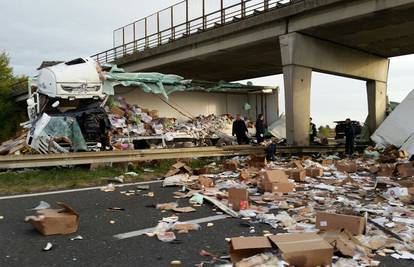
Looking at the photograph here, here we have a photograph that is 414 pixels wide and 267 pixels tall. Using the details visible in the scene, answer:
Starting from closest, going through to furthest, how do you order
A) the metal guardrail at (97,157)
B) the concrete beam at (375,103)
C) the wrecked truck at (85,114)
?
the metal guardrail at (97,157)
the wrecked truck at (85,114)
the concrete beam at (375,103)

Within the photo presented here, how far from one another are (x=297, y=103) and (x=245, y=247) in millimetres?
16707

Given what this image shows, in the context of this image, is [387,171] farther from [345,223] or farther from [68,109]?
[68,109]

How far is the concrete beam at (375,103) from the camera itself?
88.8 ft

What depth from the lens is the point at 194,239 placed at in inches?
208

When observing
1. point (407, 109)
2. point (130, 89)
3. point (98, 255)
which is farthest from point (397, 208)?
point (130, 89)

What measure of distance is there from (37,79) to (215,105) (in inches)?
346

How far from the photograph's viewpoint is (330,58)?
73.4 feet

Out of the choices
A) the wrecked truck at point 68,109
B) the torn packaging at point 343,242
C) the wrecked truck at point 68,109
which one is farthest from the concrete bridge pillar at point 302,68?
the torn packaging at point 343,242

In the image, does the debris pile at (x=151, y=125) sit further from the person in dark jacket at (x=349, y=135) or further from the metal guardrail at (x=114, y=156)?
the person in dark jacket at (x=349, y=135)

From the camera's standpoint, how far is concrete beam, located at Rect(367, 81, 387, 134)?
27062mm

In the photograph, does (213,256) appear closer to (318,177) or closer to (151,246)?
(151,246)

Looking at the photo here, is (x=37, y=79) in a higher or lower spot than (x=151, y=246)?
higher

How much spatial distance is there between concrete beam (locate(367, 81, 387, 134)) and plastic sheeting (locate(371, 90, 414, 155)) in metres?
9.57

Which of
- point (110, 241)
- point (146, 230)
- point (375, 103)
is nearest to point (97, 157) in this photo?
point (146, 230)
